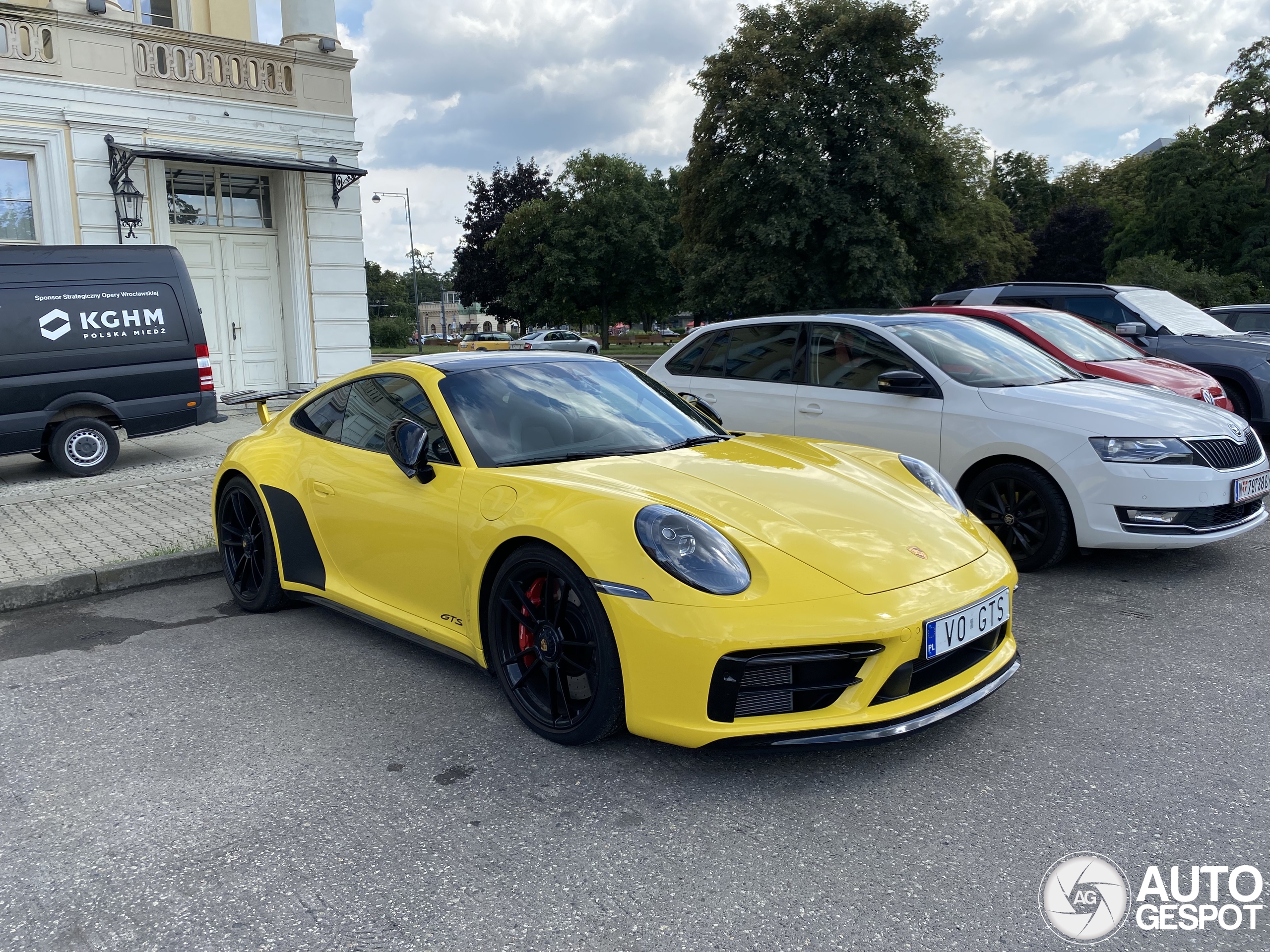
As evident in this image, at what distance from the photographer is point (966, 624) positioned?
10.3 ft

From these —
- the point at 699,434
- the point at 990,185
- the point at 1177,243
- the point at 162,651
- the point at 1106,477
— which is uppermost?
the point at 990,185

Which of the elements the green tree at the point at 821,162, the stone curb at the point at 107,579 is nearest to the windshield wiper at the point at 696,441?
the stone curb at the point at 107,579

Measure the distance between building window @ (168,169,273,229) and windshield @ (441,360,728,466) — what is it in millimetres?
11869

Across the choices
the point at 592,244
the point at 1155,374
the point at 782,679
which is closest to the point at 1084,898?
the point at 782,679

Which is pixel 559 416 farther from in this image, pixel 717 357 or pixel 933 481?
pixel 717 357

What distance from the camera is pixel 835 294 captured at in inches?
1091

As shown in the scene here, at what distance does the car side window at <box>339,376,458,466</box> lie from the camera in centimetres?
396

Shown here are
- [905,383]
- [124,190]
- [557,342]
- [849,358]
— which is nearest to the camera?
Answer: [905,383]

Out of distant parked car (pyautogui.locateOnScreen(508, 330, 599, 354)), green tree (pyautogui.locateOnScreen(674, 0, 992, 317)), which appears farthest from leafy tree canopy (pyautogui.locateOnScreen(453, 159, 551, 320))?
green tree (pyautogui.locateOnScreen(674, 0, 992, 317))

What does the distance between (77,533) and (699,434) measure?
187 inches

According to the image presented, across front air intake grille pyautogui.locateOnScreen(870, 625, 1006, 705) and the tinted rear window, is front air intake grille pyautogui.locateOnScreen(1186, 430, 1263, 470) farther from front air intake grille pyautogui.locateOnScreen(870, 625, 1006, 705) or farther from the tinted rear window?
the tinted rear window

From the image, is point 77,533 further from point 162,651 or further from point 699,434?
point 699,434

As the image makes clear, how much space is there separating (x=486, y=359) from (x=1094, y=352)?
608 cm

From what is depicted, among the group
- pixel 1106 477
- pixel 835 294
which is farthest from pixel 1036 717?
pixel 835 294
